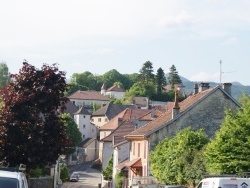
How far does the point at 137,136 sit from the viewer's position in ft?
183

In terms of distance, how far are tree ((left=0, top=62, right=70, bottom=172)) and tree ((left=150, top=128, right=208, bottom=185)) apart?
9.17m

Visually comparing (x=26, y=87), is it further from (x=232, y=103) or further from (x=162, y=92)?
(x=162, y=92)

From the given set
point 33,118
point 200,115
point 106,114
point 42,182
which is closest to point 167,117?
point 200,115

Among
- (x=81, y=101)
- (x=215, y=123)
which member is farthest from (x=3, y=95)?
(x=81, y=101)

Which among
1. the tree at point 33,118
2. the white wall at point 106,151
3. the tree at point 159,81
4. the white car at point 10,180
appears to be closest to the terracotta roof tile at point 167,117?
the tree at point 33,118

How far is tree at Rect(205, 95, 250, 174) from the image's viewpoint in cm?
3050

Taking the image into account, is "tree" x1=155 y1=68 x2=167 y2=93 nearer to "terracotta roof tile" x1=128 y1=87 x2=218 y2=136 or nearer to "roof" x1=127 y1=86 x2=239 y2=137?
"terracotta roof tile" x1=128 y1=87 x2=218 y2=136

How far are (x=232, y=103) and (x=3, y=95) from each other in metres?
25.8

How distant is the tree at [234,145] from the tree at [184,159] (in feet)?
13.6

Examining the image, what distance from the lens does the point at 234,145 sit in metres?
30.8

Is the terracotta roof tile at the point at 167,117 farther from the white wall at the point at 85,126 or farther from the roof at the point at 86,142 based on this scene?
the white wall at the point at 85,126

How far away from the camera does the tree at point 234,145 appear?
100ft

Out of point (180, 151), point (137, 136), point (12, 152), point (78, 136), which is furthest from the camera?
point (78, 136)

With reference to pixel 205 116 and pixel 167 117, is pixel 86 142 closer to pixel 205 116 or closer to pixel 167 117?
pixel 167 117
